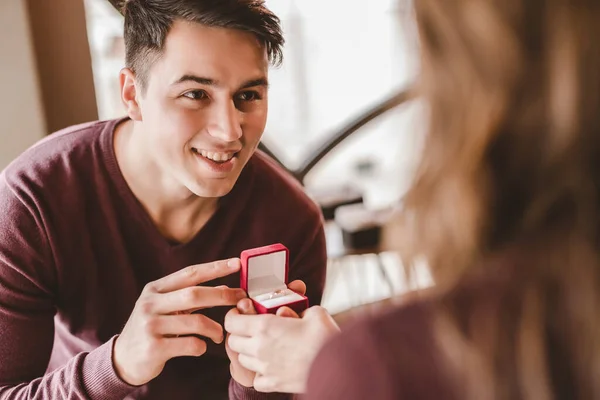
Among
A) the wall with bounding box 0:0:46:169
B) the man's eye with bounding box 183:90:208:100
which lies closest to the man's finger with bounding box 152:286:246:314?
the man's eye with bounding box 183:90:208:100

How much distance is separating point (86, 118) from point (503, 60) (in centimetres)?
137

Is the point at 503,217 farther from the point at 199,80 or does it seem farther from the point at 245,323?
the point at 199,80

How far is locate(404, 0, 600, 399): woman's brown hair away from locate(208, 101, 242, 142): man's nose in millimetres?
720

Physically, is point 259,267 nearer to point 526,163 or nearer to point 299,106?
point 526,163

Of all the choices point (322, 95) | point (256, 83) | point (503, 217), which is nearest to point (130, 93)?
point (256, 83)

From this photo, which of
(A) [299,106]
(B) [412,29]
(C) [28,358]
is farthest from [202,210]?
(A) [299,106]

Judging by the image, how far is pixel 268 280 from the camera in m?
1.13

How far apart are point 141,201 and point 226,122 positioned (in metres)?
0.27

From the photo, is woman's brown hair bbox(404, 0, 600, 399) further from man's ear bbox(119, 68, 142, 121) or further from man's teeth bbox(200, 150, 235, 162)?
man's ear bbox(119, 68, 142, 121)

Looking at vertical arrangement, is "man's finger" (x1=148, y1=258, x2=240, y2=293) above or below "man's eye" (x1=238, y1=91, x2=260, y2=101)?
below

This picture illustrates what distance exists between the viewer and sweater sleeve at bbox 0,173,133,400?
110 centimetres

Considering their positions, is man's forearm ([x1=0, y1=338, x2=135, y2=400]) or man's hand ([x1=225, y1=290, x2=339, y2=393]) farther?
man's forearm ([x1=0, y1=338, x2=135, y2=400])

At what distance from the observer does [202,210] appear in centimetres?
138

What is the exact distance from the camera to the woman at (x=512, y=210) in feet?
1.66
